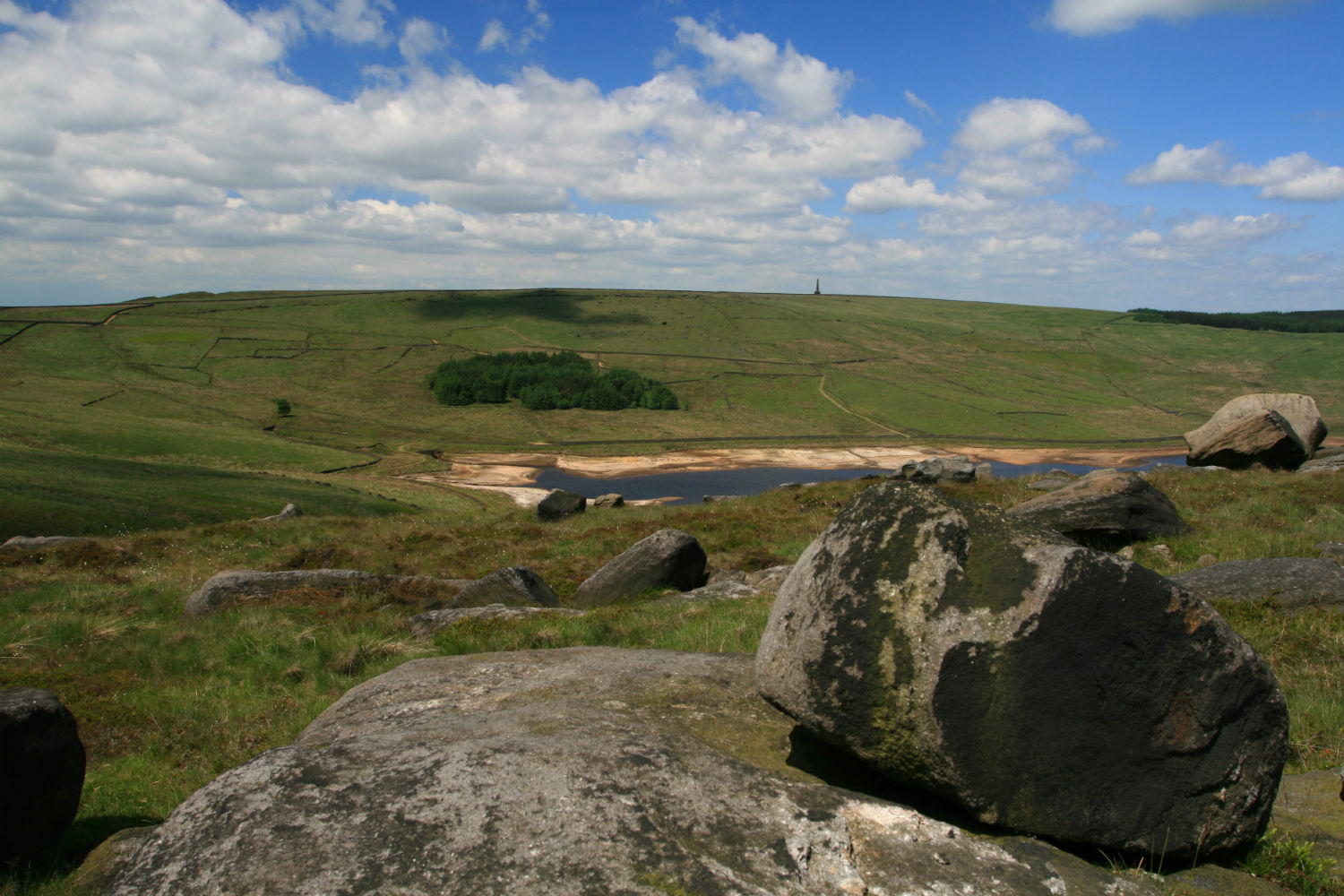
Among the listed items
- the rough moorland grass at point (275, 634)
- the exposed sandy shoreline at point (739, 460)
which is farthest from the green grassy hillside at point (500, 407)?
the rough moorland grass at point (275, 634)

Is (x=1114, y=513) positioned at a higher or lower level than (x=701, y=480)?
higher

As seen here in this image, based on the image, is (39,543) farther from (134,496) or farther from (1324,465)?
(1324,465)

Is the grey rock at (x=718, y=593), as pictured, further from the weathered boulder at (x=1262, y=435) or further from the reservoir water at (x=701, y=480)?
the reservoir water at (x=701, y=480)

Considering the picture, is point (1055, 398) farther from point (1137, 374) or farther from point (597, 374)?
point (597, 374)

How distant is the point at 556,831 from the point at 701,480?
88314 millimetres

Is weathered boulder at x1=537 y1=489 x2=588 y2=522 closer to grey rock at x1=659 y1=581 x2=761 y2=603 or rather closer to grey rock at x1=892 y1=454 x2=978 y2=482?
grey rock at x1=892 y1=454 x2=978 y2=482

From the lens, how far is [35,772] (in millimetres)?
6383

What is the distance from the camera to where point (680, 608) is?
15.3m

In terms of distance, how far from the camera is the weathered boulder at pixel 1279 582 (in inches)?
396

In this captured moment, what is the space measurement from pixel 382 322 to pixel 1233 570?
201m

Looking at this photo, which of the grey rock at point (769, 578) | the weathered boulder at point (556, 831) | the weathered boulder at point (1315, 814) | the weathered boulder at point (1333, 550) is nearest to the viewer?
the weathered boulder at point (556, 831)

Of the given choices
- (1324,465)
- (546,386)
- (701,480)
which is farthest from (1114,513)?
(546,386)

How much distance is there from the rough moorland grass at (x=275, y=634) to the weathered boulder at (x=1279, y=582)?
58cm

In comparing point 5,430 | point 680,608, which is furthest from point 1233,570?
point 5,430
